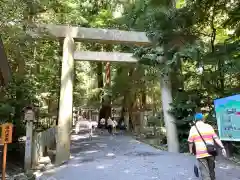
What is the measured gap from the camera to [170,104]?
10.7 m

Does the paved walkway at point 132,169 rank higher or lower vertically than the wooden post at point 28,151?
lower

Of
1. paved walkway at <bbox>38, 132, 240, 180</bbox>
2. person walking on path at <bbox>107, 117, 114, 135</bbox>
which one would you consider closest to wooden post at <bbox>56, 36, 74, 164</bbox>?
paved walkway at <bbox>38, 132, 240, 180</bbox>

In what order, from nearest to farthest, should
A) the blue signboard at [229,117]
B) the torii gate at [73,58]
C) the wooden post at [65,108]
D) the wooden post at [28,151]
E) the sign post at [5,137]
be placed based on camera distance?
the sign post at [5,137] < the blue signboard at [229,117] < the wooden post at [28,151] < the wooden post at [65,108] < the torii gate at [73,58]

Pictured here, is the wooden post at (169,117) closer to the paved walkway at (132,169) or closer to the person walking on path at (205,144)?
the paved walkway at (132,169)

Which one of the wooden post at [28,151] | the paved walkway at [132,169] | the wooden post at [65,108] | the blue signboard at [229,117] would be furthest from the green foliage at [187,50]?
the wooden post at [28,151]

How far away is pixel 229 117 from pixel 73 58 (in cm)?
596

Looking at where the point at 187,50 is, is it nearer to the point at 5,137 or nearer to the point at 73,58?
the point at 73,58

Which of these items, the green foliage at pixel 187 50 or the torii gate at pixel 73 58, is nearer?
the green foliage at pixel 187 50

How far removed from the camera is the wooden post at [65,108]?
9141 millimetres

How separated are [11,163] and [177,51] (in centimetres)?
724

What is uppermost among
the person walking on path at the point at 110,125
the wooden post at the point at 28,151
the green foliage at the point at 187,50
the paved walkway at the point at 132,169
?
Result: the green foliage at the point at 187,50

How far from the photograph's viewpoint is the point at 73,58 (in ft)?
33.4

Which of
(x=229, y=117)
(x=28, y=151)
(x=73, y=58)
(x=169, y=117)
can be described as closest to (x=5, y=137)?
(x=28, y=151)

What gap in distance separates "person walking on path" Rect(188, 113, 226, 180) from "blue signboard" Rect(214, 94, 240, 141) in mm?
2659
